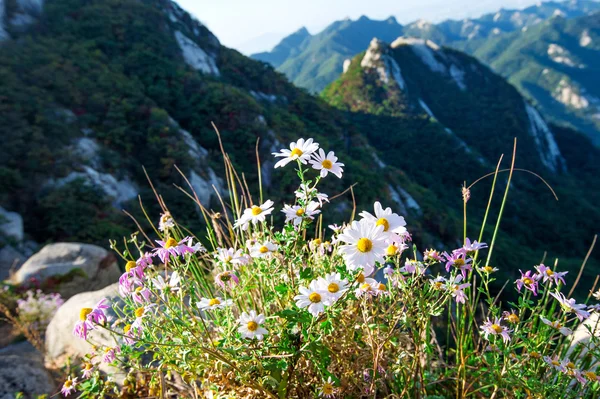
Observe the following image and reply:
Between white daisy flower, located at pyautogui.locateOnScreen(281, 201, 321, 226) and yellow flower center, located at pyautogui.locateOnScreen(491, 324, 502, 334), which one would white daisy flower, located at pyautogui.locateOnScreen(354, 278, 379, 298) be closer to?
white daisy flower, located at pyautogui.locateOnScreen(281, 201, 321, 226)

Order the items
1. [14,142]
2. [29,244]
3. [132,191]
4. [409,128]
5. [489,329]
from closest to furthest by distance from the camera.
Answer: [489,329] < [29,244] < [14,142] < [132,191] < [409,128]

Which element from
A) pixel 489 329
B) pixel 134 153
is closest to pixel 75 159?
pixel 134 153

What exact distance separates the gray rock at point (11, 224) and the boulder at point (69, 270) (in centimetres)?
280

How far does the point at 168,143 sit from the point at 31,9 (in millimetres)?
10832

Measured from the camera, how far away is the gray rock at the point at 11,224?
7512mm

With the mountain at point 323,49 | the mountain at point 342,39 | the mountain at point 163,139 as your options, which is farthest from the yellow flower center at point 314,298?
the mountain at point 342,39

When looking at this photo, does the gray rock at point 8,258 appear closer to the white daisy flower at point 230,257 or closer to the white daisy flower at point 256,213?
the white daisy flower at point 230,257

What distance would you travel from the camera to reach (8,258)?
7.03m

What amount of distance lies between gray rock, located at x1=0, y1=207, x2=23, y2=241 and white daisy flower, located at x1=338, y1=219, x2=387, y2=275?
8.87 m

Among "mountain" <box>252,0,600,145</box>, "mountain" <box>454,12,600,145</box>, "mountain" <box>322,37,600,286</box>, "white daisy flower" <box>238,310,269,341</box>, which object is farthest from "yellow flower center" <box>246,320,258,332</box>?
"mountain" <box>454,12,600,145</box>

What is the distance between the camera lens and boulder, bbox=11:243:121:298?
195 inches

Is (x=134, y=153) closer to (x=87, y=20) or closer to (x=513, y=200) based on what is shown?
(x=87, y=20)

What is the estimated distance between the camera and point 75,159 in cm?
1031

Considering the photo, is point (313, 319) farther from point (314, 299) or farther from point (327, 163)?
point (327, 163)
